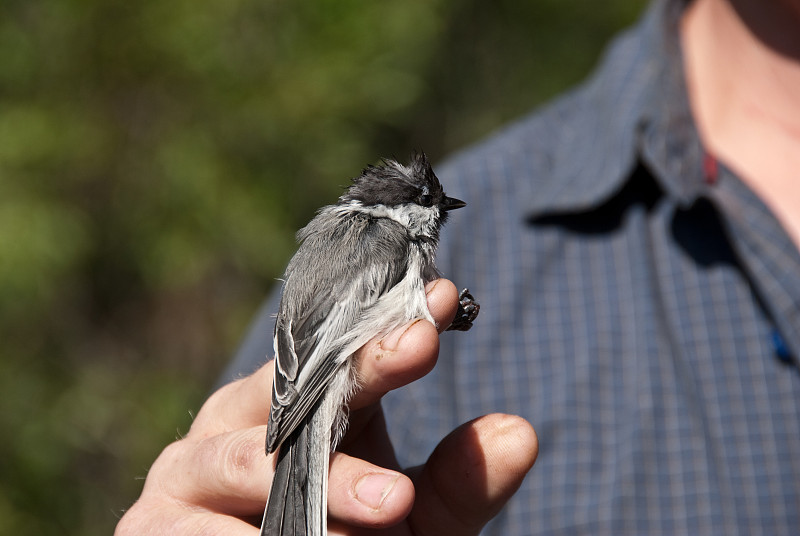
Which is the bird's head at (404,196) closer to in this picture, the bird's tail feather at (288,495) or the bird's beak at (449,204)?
the bird's beak at (449,204)

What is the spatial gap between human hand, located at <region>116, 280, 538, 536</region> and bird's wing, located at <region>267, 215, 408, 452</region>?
0.06 meters

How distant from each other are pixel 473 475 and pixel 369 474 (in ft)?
0.70

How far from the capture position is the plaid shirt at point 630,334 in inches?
78.0

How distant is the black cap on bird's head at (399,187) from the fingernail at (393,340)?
536mm

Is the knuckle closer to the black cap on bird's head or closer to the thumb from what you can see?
the thumb

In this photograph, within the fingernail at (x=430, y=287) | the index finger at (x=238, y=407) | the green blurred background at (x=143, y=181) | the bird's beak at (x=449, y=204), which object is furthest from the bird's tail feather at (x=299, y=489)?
the green blurred background at (x=143, y=181)

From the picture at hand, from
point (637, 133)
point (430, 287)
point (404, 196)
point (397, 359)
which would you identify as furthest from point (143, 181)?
point (397, 359)

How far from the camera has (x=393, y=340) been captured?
134 centimetres

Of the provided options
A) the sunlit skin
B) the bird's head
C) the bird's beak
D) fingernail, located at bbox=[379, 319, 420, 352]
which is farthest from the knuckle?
the sunlit skin

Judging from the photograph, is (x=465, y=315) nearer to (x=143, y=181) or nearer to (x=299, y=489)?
(x=299, y=489)

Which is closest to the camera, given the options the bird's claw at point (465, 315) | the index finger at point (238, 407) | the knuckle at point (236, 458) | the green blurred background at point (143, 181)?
the knuckle at point (236, 458)

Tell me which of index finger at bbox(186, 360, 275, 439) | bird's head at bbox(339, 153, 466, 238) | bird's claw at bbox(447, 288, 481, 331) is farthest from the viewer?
bird's head at bbox(339, 153, 466, 238)

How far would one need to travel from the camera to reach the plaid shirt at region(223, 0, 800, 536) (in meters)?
1.98

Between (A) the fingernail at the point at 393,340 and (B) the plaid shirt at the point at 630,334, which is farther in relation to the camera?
(B) the plaid shirt at the point at 630,334
